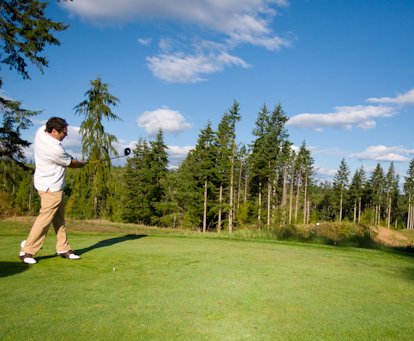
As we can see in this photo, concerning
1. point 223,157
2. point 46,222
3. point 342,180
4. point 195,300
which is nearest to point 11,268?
point 46,222

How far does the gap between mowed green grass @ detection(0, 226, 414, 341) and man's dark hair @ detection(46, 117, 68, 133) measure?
1939mm

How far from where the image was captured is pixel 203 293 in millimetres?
2893

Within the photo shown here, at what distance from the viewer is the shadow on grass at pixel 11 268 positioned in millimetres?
3263

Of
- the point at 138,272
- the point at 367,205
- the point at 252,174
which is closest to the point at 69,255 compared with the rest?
the point at 138,272

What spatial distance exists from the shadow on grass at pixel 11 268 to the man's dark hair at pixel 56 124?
193cm

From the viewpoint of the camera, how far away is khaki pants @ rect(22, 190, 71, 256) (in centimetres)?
397

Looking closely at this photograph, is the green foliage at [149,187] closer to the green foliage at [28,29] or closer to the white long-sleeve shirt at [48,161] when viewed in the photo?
the green foliage at [28,29]

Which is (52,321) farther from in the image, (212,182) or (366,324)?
(212,182)

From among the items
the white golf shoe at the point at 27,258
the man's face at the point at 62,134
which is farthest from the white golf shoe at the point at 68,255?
the man's face at the point at 62,134

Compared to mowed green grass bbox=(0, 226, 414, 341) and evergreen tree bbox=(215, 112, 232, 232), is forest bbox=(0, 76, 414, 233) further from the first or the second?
mowed green grass bbox=(0, 226, 414, 341)

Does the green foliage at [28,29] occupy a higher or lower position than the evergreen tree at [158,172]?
higher

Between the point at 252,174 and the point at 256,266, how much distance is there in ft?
119

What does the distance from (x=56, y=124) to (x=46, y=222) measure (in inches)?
58.1

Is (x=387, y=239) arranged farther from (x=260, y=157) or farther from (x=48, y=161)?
(x=48, y=161)
